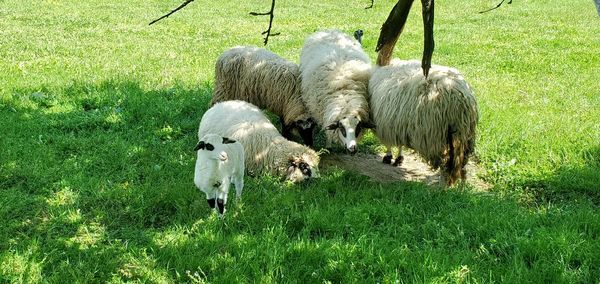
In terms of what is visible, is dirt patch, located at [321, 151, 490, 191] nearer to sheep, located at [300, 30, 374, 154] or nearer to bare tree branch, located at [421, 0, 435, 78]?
sheep, located at [300, 30, 374, 154]

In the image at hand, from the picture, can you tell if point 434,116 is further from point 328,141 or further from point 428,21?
point 428,21

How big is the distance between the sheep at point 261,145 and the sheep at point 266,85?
672 millimetres

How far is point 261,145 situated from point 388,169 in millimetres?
1582

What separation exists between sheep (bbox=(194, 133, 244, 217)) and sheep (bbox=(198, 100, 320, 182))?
1.25 m

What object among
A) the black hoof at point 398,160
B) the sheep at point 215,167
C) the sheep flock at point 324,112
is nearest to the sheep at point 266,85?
the sheep flock at point 324,112

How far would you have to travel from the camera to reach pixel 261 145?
6.07 m

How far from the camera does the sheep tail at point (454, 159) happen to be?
18.7 ft

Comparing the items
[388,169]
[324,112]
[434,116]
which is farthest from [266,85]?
[434,116]

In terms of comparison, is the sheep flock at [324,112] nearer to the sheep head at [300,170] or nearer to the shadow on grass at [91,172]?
the sheep head at [300,170]

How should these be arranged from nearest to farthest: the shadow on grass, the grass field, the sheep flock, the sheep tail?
the grass field
the shadow on grass
the sheep flock
the sheep tail

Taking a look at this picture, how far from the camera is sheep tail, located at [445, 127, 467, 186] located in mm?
5699

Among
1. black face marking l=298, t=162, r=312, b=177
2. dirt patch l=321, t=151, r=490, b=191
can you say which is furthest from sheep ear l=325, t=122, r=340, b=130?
black face marking l=298, t=162, r=312, b=177

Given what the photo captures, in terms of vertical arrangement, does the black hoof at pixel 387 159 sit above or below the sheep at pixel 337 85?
below

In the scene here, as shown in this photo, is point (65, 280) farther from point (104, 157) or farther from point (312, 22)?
point (312, 22)
